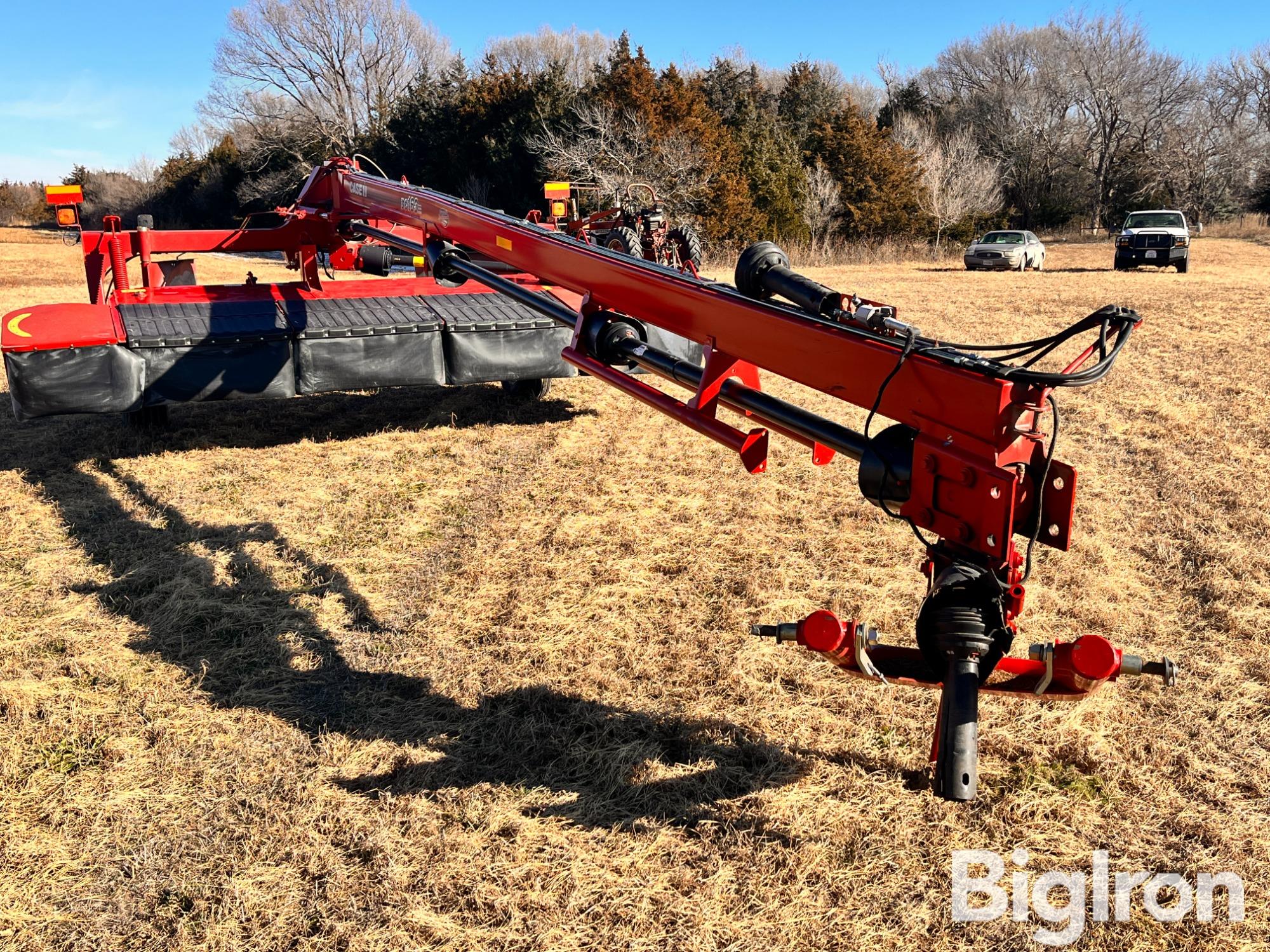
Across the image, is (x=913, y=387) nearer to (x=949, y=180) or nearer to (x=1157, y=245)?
(x=1157, y=245)

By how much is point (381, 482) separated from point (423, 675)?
8.44 ft

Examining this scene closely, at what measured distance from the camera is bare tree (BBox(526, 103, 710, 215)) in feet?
89.0

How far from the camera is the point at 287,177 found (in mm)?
36438

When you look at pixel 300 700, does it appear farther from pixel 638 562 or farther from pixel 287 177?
pixel 287 177

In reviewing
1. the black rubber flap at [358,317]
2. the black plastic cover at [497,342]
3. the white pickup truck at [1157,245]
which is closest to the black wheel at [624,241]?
the black plastic cover at [497,342]

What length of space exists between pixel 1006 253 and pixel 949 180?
33.4 feet

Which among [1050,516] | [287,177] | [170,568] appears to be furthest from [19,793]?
[287,177]

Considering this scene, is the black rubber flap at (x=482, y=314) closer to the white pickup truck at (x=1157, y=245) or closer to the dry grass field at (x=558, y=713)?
the dry grass field at (x=558, y=713)

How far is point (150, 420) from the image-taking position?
7227mm

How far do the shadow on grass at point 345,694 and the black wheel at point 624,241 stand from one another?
6970 millimetres

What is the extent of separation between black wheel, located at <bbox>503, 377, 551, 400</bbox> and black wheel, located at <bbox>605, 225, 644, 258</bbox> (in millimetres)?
4448

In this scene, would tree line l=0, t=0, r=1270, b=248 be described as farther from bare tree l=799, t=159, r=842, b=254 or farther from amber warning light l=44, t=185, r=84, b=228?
amber warning light l=44, t=185, r=84, b=228

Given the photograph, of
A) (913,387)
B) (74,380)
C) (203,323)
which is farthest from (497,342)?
(913,387)

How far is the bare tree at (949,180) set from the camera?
104 feet
